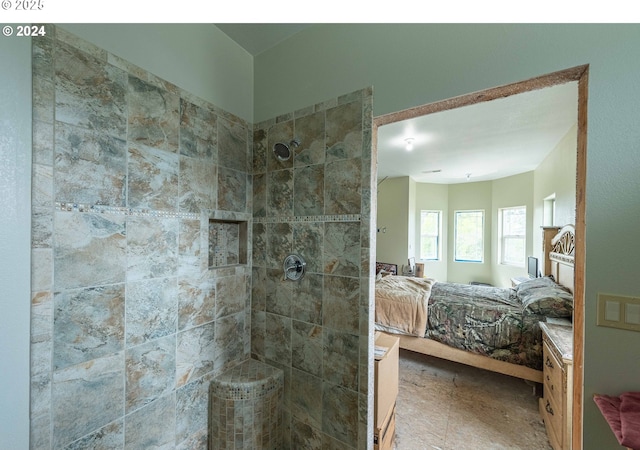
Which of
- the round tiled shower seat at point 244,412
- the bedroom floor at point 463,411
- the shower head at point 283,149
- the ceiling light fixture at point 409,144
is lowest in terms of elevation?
the bedroom floor at point 463,411

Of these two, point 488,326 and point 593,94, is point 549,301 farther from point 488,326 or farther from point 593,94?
point 593,94

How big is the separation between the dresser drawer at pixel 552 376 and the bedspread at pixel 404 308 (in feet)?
3.23

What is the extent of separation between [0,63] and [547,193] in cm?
539

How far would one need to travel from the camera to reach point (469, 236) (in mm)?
5938

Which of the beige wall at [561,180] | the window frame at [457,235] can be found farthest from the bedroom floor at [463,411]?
the window frame at [457,235]

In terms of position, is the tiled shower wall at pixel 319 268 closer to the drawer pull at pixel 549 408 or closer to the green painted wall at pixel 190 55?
the green painted wall at pixel 190 55

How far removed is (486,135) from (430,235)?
11.1 ft

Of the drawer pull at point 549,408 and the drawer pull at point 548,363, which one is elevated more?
the drawer pull at point 548,363

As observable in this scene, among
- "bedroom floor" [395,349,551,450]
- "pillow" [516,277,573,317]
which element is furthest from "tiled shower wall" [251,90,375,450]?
"pillow" [516,277,573,317]

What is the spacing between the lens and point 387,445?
1.61m

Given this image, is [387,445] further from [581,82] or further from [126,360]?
[581,82]

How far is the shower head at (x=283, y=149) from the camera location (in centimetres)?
147

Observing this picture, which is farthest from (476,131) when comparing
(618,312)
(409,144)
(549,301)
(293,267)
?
(293,267)
